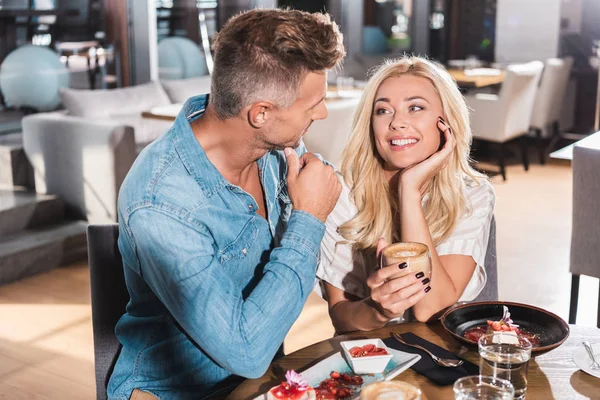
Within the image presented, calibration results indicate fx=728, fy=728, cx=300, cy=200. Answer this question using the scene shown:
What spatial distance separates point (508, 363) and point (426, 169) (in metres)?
0.70

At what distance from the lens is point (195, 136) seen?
1.55 m

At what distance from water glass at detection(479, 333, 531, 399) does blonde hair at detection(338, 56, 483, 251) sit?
619 millimetres

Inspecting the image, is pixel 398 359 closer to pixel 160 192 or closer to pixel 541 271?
pixel 160 192

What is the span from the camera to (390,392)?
3.80 ft

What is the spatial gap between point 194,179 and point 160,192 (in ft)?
0.31

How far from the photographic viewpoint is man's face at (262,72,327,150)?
1.50 meters

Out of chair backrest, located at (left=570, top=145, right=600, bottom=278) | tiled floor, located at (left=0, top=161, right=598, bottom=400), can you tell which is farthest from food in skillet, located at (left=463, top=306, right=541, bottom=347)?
tiled floor, located at (left=0, top=161, right=598, bottom=400)

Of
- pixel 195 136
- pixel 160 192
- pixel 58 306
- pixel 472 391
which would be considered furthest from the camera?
pixel 58 306

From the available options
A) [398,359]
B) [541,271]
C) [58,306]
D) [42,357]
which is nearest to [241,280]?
[398,359]

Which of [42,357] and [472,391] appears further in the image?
[42,357]

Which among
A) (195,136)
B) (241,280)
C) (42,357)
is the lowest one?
(42,357)

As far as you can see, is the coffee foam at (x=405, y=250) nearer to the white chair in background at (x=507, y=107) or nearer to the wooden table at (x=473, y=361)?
the wooden table at (x=473, y=361)

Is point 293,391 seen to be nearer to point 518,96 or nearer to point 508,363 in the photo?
point 508,363

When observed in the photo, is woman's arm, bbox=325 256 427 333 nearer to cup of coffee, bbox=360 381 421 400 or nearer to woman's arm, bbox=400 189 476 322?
woman's arm, bbox=400 189 476 322
